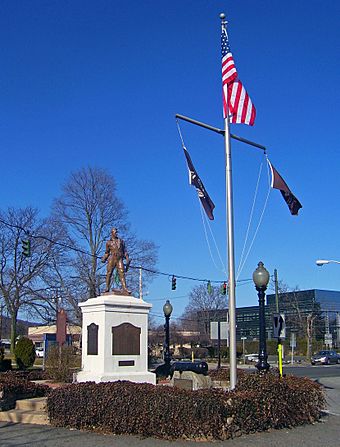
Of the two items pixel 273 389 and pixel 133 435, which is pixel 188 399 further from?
pixel 273 389

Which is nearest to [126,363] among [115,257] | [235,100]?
[115,257]

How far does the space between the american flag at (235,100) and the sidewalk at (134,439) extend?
7367 mm

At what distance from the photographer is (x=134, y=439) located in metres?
10.3

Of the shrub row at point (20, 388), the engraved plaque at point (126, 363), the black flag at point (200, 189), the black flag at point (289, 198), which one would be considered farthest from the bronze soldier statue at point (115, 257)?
the black flag at point (289, 198)

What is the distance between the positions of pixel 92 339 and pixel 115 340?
70 cm

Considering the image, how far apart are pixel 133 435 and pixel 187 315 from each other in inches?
3392

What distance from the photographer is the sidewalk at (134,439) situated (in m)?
9.86

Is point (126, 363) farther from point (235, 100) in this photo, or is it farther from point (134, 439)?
point (235, 100)

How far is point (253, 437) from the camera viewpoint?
10469 mm

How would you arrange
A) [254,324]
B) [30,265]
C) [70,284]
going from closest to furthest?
1. [70,284]
2. [30,265]
3. [254,324]

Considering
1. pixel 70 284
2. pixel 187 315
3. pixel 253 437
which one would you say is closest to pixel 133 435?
pixel 253 437

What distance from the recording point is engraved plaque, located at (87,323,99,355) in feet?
51.1

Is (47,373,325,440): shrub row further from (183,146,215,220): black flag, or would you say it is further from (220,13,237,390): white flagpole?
(183,146,215,220): black flag

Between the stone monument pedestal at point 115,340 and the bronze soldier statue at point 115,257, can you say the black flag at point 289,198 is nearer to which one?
the stone monument pedestal at point 115,340
